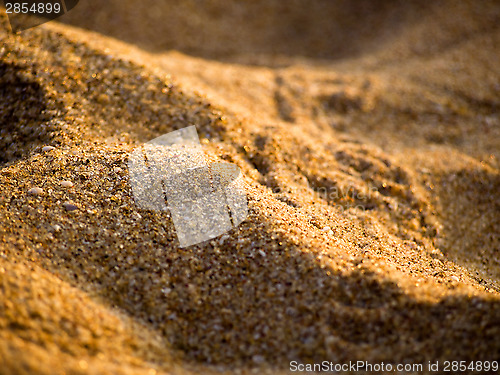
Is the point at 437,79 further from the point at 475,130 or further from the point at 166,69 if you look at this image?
the point at 166,69

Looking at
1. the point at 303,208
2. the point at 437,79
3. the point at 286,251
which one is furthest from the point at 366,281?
the point at 437,79

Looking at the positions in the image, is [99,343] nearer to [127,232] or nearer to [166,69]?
[127,232]

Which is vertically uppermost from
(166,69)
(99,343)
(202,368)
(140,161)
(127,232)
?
(166,69)

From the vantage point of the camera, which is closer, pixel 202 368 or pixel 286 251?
pixel 202 368

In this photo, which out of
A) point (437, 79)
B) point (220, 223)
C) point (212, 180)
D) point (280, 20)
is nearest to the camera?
point (220, 223)

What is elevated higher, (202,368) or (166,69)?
(166,69)

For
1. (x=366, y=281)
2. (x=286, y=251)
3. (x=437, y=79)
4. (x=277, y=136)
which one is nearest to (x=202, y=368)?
(x=286, y=251)

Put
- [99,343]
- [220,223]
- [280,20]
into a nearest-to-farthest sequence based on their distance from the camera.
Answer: [99,343] < [220,223] < [280,20]
